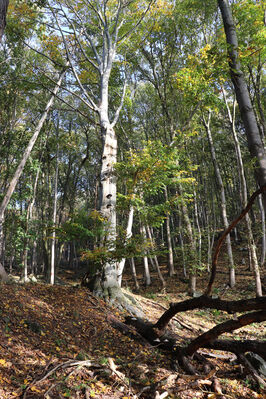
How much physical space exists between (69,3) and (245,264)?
59.4ft

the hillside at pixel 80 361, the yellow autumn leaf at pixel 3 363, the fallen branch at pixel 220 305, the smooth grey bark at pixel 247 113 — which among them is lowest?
the hillside at pixel 80 361

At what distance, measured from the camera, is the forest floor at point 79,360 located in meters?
2.85

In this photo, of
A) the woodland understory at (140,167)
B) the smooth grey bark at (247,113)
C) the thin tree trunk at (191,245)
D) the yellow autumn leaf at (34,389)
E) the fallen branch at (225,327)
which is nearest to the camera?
the yellow autumn leaf at (34,389)

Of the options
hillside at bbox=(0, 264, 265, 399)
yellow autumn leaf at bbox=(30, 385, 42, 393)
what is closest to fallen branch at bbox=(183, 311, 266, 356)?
hillside at bbox=(0, 264, 265, 399)

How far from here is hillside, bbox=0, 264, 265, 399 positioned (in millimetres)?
2844

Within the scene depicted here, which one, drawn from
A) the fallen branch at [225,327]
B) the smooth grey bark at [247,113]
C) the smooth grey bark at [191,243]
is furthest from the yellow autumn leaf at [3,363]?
the smooth grey bark at [191,243]

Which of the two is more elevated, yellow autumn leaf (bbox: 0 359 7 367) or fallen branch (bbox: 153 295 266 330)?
fallen branch (bbox: 153 295 266 330)

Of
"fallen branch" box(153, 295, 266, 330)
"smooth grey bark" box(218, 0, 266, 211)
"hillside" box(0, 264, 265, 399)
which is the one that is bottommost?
"hillside" box(0, 264, 265, 399)

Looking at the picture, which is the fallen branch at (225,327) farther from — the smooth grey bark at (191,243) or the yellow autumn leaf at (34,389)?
the smooth grey bark at (191,243)

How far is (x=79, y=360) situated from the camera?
342 centimetres

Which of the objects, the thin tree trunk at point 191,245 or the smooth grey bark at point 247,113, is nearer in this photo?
the smooth grey bark at point 247,113

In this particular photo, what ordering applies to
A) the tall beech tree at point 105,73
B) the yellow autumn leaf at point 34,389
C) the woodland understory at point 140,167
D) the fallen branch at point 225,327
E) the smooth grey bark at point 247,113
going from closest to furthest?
the yellow autumn leaf at point 34,389 → the smooth grey bark at point 247,113 → the fallen branch at point 225,327 → the woodland understory at point 140,167 → the tall beech tree at point 105,73

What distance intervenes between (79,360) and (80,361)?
0.51ft

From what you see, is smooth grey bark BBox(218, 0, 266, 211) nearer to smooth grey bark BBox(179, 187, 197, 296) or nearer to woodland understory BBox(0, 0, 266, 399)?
woodland understory BBox(0, 0, 266, 399)
